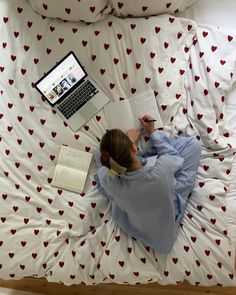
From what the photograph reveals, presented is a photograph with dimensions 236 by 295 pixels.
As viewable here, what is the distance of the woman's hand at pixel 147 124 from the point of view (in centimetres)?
154

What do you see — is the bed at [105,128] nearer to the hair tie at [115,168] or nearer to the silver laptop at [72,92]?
the silver laptop at [72,92]

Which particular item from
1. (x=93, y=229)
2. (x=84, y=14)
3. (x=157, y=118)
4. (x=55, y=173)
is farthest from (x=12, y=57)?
(x=93, y=229)

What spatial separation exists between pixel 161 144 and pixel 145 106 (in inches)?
7.5

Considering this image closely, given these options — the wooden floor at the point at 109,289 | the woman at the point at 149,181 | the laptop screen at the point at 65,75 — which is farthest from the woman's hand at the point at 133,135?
the wooden floor at the point at 109,289

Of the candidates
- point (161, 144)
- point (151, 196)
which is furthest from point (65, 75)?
point (151, 196)

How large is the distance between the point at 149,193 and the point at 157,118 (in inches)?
14.2

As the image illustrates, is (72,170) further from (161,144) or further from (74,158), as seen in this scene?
(161,144)

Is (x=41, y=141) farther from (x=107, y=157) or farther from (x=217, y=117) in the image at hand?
(x=217, y=117)

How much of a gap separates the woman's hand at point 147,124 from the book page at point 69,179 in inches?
12.5

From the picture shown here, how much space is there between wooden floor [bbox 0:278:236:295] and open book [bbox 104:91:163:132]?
725 millimetres

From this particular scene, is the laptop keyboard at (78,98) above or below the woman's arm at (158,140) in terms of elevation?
above

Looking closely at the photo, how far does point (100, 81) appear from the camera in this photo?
1.63 m

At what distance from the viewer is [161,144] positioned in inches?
58.7

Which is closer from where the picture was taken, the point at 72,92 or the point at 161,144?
the point at 161,144
